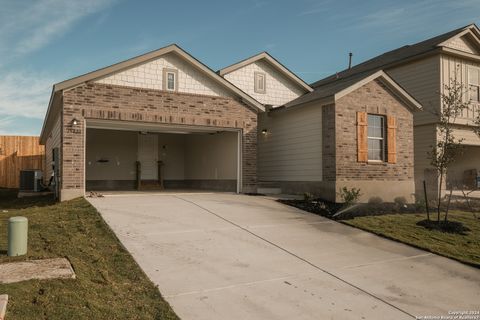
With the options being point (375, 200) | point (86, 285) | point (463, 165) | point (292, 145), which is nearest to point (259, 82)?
point (292, 145)

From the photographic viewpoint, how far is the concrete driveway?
5.07 metres

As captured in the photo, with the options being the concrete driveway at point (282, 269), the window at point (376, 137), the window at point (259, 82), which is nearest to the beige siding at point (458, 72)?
the window at point (376, 137)

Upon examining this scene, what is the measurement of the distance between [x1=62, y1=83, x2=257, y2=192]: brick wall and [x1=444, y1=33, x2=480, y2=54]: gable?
10.1 meters

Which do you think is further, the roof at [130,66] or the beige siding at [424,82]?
the beige siding at [424,82]

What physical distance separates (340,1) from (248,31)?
4.36 meters

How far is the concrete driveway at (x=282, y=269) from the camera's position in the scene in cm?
507

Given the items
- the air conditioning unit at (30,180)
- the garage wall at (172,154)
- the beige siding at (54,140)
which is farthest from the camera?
the garage wall at (172,154)

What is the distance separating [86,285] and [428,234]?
7.50m

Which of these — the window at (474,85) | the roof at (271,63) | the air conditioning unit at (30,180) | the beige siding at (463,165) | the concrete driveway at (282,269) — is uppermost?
the roof at (271,63)

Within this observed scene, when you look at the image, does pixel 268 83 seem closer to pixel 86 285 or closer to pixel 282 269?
pixel 282 269

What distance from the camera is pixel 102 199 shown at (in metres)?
11.9

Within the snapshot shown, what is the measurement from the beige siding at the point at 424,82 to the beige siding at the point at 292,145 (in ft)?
18.7

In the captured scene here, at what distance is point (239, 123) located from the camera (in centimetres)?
1487

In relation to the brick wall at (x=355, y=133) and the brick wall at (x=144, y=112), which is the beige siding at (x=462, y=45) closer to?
the brick wall at (x=355, y=133)
